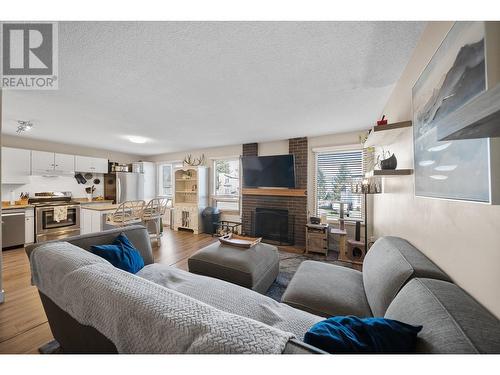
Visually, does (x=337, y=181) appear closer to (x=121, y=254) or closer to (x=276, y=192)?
(x=276, y=192)

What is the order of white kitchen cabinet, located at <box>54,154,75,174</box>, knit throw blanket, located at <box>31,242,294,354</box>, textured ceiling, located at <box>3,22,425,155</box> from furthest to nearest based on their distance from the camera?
1. white kitchen cabinet, located at <box>54,154,75,174</box>
2. textured ceiling, located at <box>3,22,425,155</box>
3. knit throw blanket, located at <box>31,242,294,354</box>

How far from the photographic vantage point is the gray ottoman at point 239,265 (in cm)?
186

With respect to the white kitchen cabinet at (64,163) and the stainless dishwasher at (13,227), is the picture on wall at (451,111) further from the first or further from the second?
the white kitchen cabinet at (64,163)

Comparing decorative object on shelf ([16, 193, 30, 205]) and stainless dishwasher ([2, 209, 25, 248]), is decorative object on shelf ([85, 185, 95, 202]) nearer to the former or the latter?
decorative object on shelf ([16, 193, 30, 205])

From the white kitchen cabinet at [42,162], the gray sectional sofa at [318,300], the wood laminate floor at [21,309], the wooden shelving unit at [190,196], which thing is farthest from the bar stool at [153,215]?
the white kitchen cabinet at [42,162]

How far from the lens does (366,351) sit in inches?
24.4

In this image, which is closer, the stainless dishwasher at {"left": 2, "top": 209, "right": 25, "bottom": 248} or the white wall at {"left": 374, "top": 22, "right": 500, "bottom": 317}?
the white wall at {"left": 374, "top": 22, "right": 500, "bottom": 317}

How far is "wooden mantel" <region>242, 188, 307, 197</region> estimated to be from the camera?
13.2 feet

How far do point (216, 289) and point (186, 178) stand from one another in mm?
4478

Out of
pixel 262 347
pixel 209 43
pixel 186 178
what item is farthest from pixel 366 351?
pixel 186 178

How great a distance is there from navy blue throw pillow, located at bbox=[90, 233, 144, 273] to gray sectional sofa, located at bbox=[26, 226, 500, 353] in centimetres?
9

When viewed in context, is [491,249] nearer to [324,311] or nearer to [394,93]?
[324,311]

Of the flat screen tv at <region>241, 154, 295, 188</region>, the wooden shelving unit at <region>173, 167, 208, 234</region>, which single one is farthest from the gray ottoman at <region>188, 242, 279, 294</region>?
the wooden shelving unit at <region>173, 167, 208, 234</region>

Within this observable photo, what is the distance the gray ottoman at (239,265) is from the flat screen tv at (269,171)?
82.4 inches
